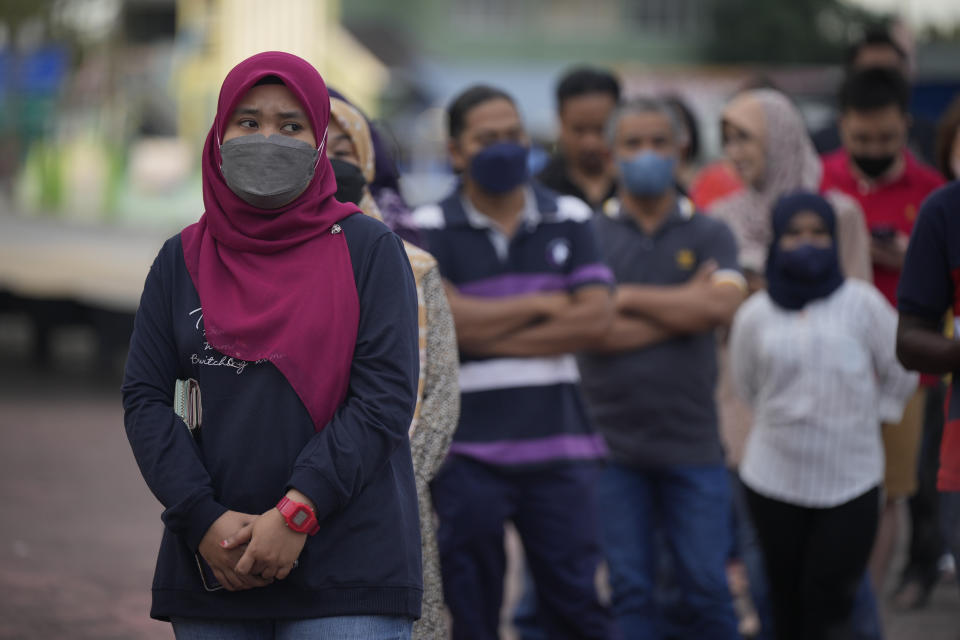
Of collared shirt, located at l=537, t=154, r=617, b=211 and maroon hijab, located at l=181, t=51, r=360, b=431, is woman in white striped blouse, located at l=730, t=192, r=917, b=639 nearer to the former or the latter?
collared shirt, located at l=537, t=154, r=617, b=211

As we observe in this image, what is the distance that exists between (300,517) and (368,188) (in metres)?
1.55

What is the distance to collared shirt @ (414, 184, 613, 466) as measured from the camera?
4.98 meters

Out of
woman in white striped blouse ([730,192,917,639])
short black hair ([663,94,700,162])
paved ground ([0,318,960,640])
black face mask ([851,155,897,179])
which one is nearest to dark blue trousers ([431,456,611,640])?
woman in white striped blouse ([730,192,917,639])

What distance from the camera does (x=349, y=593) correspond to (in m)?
3.06

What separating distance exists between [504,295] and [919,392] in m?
2.16

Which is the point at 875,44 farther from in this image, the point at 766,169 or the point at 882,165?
the point at 766,169

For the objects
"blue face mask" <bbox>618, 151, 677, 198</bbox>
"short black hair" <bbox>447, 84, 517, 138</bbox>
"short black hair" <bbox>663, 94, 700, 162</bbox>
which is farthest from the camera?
"short black hair" <bbox>663, 94, 700, 162</bbox>

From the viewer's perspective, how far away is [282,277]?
10.1ft

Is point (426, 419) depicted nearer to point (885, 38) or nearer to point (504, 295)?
point (504, 295)

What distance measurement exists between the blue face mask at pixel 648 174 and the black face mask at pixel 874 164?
121 cm

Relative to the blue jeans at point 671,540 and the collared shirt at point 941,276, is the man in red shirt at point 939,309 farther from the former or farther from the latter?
the blue jeans at point 671,540

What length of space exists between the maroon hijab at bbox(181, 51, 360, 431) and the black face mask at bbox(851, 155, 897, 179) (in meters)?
3.84

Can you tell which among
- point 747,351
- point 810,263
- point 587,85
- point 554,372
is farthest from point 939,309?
point 587,85

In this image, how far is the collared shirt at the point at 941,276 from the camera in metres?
3.93
